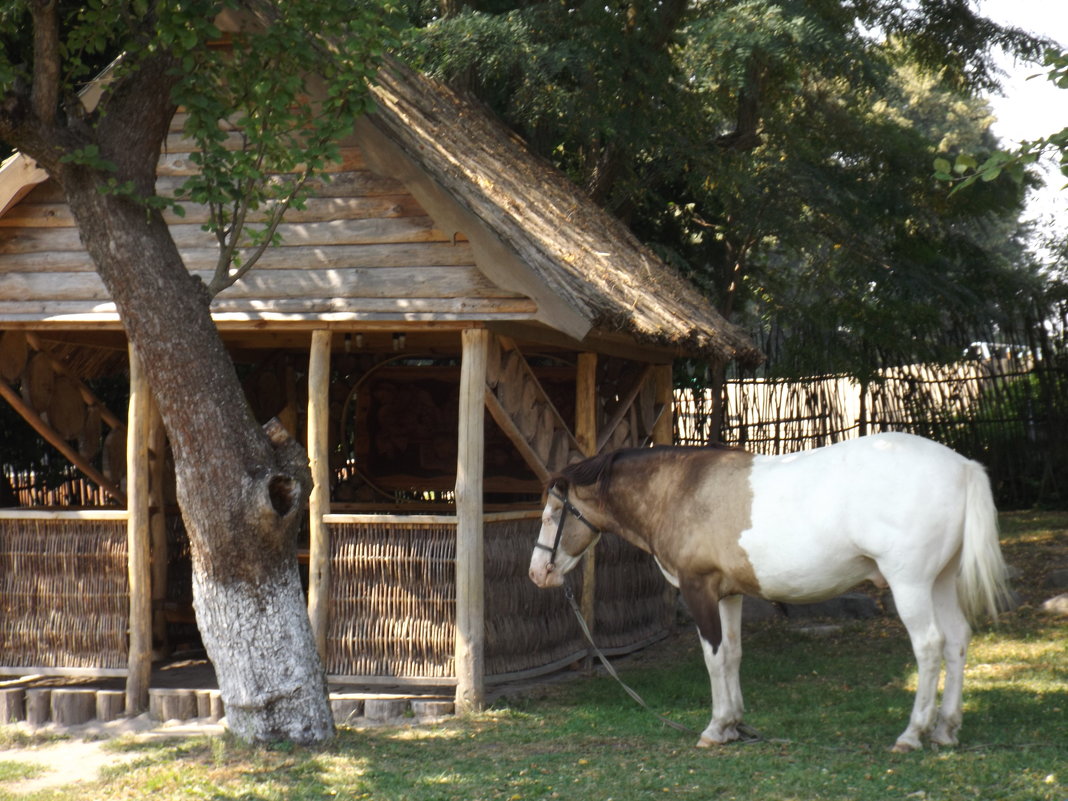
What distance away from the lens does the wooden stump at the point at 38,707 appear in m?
7.68

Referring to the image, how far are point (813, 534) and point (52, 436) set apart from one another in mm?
5372

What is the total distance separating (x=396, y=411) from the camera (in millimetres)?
11188

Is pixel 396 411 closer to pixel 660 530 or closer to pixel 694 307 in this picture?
pixel 694 307

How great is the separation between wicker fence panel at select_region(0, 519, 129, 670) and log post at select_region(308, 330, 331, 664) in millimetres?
1346

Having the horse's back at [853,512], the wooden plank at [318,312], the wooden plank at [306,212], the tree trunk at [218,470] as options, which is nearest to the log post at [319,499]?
the wooden plank at [318,312]

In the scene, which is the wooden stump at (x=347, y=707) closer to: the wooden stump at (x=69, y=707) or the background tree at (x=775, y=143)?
the wooden stump at (x=69, y=707)

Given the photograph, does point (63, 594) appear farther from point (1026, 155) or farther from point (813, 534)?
point (1026, 155)

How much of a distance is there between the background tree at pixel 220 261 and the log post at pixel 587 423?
269 centimetres

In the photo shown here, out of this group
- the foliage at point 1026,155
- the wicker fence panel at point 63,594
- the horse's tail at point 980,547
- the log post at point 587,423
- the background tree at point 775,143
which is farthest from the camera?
the background tree at point 775,143

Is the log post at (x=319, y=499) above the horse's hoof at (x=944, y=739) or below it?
above

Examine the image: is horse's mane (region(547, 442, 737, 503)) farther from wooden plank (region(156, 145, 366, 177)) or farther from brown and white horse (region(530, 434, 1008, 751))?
wooden plank (region(156, 145, 366, 177))

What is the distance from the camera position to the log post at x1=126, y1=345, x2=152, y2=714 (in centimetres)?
773

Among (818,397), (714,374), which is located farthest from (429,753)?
(818,397)

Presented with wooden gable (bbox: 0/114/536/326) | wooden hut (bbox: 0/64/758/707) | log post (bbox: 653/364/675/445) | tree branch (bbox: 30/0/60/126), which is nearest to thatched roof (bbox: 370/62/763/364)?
wooden hut (bbox: 0/64/758/707)
